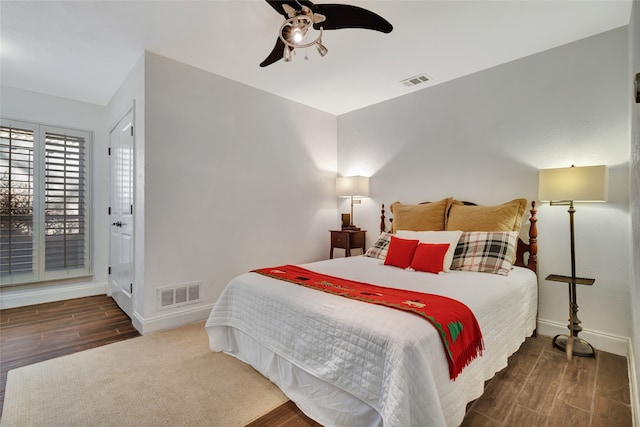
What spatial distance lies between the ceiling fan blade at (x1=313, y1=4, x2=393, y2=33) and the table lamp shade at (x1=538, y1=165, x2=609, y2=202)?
1744mm

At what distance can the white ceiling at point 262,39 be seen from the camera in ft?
7.20

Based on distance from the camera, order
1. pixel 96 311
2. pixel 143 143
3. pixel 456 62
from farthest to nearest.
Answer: pixel 96 311
pixel 456 62
pixel 143 143

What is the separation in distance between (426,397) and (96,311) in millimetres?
3697

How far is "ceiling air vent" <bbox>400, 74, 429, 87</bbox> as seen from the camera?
3.31m

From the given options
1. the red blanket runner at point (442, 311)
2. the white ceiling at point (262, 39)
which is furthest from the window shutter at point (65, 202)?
the red blanket runner at point (442, 311)

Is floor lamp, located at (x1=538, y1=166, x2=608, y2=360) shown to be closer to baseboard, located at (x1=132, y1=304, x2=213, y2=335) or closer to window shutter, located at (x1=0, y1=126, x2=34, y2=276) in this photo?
baseboard, located at (x1=132, y1=304, x2=213, y2=335)

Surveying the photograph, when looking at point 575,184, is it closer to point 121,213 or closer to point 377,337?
point 377,337

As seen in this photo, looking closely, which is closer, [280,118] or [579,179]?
[579,179]

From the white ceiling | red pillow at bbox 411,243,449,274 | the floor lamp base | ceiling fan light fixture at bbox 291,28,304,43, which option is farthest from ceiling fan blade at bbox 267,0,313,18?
the floor lamp base

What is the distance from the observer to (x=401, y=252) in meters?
2.68

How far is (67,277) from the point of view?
3854 mm

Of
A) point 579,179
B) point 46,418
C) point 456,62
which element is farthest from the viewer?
point 456,62

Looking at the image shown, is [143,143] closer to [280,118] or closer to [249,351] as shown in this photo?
[280,118]

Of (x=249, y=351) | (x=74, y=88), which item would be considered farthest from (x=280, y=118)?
(x=249, y=351)
